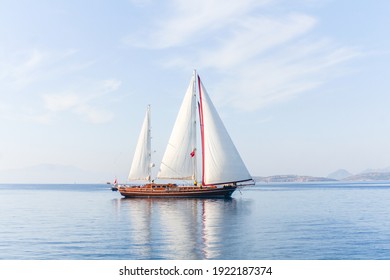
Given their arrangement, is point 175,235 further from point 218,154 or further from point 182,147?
point 182,147

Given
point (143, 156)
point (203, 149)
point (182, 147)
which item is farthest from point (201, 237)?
point (143, 156)

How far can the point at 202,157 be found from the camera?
67.3 m

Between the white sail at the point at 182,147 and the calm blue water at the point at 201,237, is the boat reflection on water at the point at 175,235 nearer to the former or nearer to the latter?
the calm blue water at the point at 201,237

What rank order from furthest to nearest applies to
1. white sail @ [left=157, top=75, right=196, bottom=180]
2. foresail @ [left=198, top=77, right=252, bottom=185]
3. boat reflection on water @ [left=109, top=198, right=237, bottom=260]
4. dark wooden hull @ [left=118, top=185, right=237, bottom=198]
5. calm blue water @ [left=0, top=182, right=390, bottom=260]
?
dark wooden hull @ [left=118, top=185, right=237, bottom=198] → white sail @ [left=157, top=75, right=196, bottom=180] → foresail @ [left=198, top=77, right=252, bottom=185] → calm blue water @ [left=0, top=182, right=390, bottom=260] → boat reflection on water @ [left=109, top=198, right=237, bottom=260]

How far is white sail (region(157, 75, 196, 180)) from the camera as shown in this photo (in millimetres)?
68250

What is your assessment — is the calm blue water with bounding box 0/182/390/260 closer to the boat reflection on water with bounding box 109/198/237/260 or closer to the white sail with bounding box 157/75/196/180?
the boat reflection on water with bounding box 109/198/237/260

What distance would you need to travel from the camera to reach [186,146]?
224 ft

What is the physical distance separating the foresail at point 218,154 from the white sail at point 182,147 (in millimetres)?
2600

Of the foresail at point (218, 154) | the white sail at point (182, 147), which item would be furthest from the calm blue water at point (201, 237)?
the white sail at point (182, 147)

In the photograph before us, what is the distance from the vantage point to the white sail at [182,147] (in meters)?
68.2

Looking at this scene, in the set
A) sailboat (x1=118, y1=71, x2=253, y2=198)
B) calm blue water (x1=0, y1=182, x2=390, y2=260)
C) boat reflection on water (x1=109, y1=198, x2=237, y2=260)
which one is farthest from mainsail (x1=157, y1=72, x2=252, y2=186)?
calm blue water (x1=0, y1=182, x2=390, y2=260)
